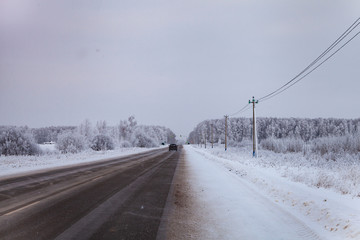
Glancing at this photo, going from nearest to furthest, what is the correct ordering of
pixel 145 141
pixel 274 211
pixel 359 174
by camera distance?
1. pixel 274 211
2. pixel 359 174
3. pixel 145 141

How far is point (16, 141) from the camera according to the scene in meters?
35.3

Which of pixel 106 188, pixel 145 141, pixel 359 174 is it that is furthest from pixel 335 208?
pixel 145 141

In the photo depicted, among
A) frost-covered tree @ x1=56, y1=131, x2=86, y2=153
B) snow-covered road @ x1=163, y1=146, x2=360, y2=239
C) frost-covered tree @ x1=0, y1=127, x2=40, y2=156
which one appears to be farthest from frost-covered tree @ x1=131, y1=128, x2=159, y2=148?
snow-covered road @ x1=163, y1=146, x2=360, y2=239

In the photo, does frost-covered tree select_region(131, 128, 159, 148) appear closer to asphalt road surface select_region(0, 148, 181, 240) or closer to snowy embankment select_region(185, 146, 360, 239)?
asphalt road surface select_region(0, 148, 181, 240)

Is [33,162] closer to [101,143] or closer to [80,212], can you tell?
[80,212]

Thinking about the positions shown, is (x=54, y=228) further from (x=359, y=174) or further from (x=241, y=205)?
(x=359, y=174)

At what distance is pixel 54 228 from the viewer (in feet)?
16.4

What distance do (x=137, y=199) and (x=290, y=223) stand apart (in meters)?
4.33

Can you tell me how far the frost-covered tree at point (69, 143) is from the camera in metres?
43.6

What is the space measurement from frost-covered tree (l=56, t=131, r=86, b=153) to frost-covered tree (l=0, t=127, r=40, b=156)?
23.0 feet

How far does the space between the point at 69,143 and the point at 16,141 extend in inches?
384

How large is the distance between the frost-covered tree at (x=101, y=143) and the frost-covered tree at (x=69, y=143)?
1231cm

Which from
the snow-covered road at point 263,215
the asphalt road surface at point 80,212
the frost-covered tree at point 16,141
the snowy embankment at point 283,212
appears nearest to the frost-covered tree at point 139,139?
the frost-covered tree at point 16,141

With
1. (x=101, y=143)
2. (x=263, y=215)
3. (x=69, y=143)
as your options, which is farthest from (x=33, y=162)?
(x=101, y=143)
